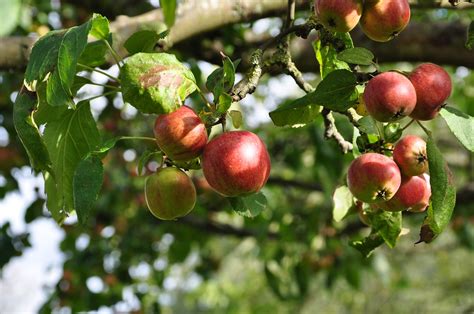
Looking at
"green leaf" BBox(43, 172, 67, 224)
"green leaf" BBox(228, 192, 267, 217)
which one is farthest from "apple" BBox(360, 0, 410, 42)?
"green leaf" BBox(43, 172, 67, 224)

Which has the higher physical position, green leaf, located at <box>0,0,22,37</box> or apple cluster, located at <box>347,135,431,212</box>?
green leaf, located at <box>0,0,22,37</box>

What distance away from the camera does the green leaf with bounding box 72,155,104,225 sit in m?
0.97

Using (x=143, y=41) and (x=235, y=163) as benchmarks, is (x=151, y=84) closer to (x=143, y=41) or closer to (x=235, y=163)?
(x=235, y=163)

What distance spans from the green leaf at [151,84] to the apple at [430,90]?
1.10 ft

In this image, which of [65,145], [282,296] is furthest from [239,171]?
[282,296]

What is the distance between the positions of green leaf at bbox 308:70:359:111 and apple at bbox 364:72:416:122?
36 millimetres

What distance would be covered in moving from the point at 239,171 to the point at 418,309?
27.6ft

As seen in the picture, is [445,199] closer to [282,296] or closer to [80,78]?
[80,78]

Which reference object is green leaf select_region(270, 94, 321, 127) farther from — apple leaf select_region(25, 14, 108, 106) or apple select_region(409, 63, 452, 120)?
apple leaf select_region(25, 14, 108, 106)

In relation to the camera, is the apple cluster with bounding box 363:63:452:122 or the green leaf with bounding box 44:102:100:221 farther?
the green leaf with bounding box 44:102:100:221

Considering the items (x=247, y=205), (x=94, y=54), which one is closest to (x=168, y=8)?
(x=94, y=54)

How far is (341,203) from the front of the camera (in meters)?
1.28

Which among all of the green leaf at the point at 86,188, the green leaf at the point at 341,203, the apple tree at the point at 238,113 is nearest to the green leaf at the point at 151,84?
the apple tree at the point at 238,113

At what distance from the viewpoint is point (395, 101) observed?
36.7 inches
